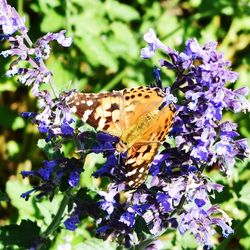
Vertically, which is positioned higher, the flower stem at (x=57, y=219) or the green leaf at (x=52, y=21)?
the green leaf at (x=52, y=21)

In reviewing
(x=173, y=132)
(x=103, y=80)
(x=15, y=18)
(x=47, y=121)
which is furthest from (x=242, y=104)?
(x=103, y=80)

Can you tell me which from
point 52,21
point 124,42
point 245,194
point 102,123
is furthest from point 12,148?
point 102,123

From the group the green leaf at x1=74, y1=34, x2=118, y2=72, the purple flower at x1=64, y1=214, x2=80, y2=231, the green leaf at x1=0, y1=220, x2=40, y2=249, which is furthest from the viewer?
the green leaf at x1=74, y1=34, x2=118, y2=72

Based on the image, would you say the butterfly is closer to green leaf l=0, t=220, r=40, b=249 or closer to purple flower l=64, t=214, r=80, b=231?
purple flower l=64, t=214, r=80, b=231

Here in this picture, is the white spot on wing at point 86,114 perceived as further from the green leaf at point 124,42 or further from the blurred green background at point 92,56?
the green leaf at point 124,42

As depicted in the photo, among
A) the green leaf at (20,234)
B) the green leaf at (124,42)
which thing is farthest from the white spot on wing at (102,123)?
the green leaf at (124,42)

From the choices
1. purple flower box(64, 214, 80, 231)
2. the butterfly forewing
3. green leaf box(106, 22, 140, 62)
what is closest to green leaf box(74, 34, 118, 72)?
green leaf box(106, 22, 140, 62)
